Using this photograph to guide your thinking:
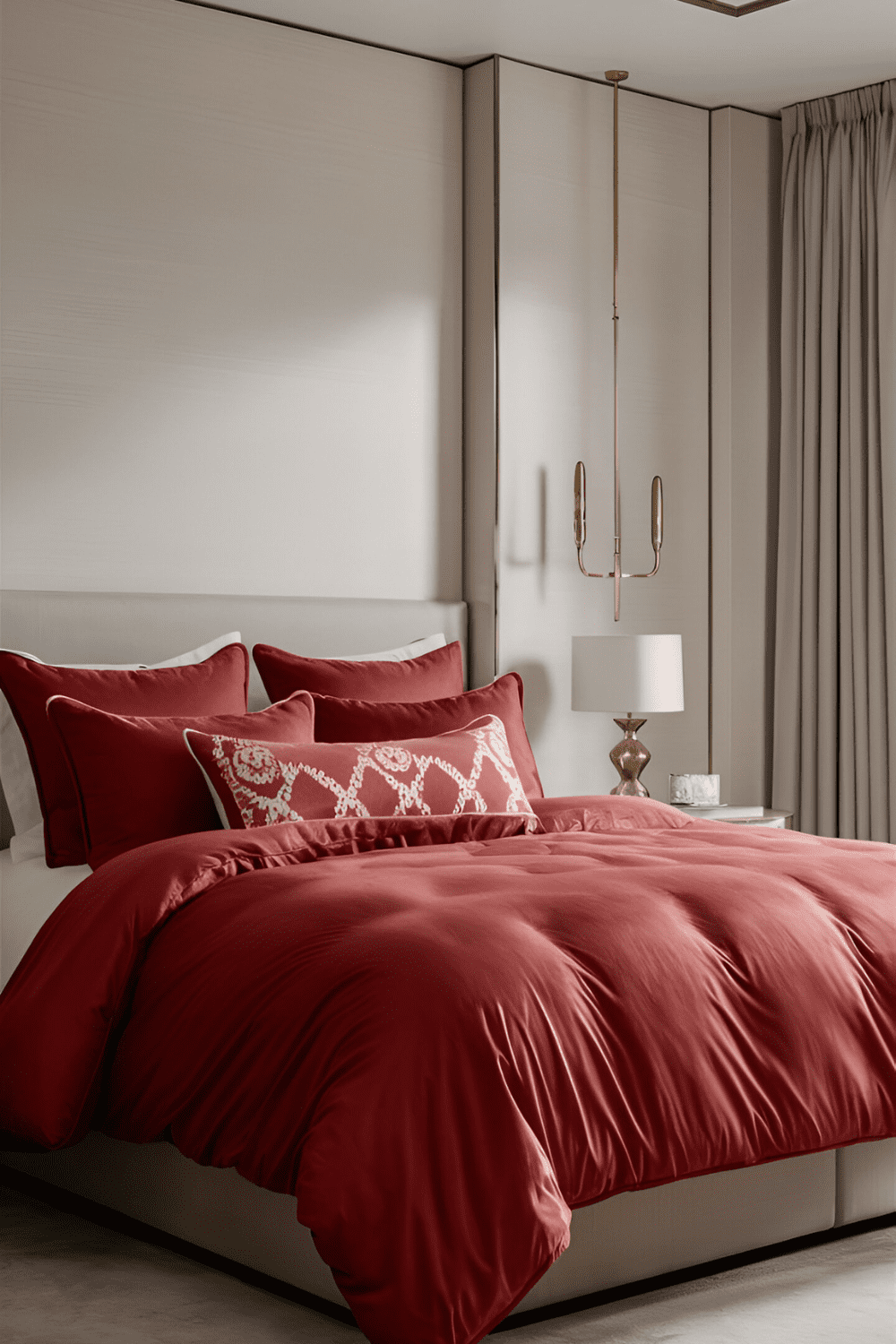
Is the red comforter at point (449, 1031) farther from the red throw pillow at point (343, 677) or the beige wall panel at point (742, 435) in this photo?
the beige wall panel at point (742, 435)

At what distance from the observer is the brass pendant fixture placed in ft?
16.6

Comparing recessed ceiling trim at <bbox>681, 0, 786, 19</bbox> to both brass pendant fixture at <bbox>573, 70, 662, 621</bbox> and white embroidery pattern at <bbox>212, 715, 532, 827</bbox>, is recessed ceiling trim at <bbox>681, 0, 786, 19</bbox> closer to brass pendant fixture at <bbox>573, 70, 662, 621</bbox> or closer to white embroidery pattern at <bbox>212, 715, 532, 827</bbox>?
brass pendant fixture at <bbox>573, 70, 662, 621</bbox>

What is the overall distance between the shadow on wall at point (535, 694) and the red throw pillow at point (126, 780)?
1635 millimetres

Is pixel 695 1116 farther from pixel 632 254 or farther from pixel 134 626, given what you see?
pixel 632 254

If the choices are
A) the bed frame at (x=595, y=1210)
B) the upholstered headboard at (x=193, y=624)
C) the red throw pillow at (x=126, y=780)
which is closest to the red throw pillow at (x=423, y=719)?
the upholstered headboard at (x=193, y=624)

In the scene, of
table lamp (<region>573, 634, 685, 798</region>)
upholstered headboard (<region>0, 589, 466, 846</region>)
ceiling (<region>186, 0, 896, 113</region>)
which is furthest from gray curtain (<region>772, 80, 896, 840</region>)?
upholstered headboard (<region>0, 589, 466, 846</region>)

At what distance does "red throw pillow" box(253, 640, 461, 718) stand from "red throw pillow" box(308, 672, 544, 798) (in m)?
0.09

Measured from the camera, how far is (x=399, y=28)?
15.4 ft

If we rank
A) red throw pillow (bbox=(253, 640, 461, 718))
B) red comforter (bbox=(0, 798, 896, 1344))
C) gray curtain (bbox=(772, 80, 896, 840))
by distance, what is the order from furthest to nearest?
gray curtain (bbox=(772, 80, 896, 840))
red throw pillow (bbox=(253, 640, 461, 718))
red comforter (bbox=(0, 798, 896, 1344))

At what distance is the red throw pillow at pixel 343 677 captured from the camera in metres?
4.14

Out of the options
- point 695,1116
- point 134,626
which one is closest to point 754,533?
point 134,626

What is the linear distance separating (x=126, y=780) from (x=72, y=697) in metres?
0.30

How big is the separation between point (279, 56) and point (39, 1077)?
298 cm

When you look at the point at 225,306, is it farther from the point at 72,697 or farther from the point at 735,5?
the point at 735,5
